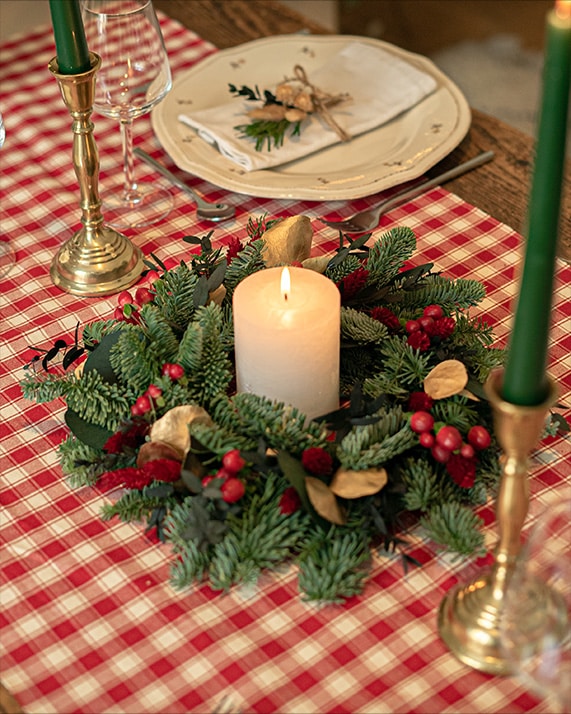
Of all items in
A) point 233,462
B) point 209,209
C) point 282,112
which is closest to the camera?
point 233,462

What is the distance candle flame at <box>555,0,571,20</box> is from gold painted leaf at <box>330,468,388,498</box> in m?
0.35

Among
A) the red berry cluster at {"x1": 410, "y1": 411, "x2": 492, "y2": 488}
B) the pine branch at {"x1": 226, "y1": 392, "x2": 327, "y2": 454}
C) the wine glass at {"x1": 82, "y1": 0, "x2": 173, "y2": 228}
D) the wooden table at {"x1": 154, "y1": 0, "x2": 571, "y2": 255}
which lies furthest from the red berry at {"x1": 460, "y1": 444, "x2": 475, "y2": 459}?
the wine glass at {"x1": 82, "y1": 0, "x2": 173, "y2": 228}

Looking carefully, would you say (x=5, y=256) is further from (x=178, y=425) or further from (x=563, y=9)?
(x=563, y=9)

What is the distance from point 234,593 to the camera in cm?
72

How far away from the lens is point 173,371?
777 millimetres

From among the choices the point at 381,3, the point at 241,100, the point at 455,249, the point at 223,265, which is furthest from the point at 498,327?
the point at 381,3

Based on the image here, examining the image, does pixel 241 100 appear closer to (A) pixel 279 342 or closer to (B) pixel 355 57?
(B) pixel 355 57

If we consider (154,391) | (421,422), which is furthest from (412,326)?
(154,391)

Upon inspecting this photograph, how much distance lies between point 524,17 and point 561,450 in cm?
254

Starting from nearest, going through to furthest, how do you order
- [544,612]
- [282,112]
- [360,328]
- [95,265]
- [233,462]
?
[544,612]
[233,462]
[360,328]
[95,265]
[282,112]

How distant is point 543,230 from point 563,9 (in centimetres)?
11

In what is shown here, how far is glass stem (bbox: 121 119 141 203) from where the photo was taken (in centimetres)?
113

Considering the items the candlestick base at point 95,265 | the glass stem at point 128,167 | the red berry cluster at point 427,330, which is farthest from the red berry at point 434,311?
the glass stem at point 128,167

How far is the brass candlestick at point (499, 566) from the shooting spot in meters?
0.57
